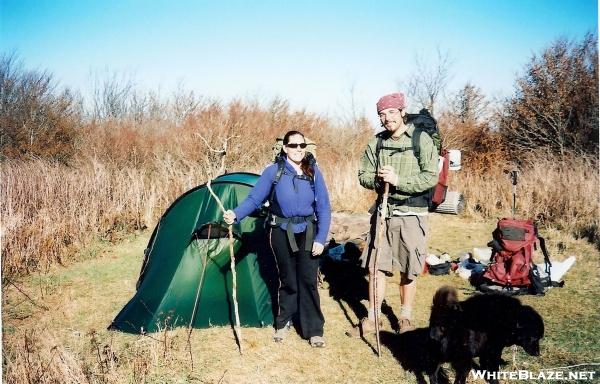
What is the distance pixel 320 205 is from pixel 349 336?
138cm

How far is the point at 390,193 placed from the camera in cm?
378

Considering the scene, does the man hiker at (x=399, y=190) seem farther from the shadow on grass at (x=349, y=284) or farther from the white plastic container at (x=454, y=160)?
the white plastic container at (x=454, y=160)

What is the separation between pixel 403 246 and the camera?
3.76 metres

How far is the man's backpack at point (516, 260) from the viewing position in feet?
16.3

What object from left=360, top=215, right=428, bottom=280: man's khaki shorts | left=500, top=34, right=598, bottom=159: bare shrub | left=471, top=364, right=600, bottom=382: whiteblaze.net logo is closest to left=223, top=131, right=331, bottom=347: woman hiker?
left=360, top=215, right=428, bottom=280: man's khaki shorts

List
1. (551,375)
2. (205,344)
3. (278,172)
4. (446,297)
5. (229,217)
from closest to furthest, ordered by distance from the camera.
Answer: (446,297) → (551,375) → (229,217) → (278,172) → (205,344)

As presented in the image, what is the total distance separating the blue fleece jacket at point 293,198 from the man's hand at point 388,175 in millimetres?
→ 541

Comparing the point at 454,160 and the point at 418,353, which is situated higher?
the point at 454,160

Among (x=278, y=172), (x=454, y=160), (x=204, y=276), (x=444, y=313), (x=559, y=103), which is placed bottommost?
(x=204, y=276)

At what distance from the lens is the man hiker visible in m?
3.55

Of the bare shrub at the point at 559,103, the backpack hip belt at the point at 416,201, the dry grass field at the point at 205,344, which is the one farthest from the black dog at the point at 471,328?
the bare shrub at the point at 559,103

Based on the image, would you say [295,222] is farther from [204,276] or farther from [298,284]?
[204,276]

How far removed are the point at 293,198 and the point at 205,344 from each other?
1.66 m

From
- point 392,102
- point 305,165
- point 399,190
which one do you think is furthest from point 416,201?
point 305,165
